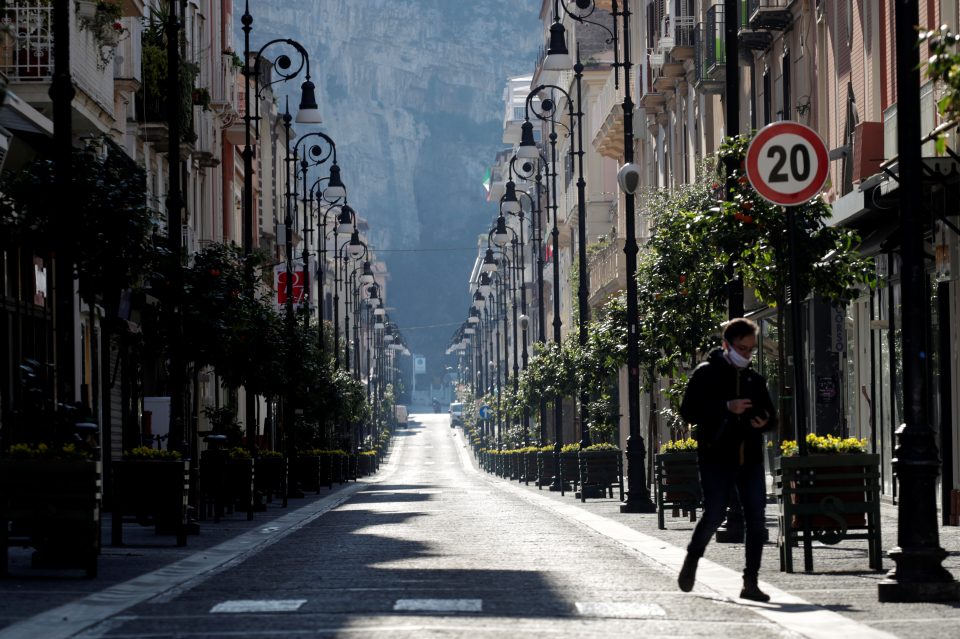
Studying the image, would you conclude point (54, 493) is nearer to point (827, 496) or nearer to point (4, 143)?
point (827, 496)

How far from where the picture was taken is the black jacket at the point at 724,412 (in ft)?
42.2

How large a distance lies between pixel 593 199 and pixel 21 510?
214 feet

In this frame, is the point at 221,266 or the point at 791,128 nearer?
the point at 791,128

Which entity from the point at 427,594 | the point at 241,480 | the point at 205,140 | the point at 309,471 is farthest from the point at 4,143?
the point at 205,140

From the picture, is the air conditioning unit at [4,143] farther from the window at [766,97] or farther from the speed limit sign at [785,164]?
the window at [766,97]

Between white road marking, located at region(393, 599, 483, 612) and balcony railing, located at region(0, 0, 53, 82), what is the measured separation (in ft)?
56.2

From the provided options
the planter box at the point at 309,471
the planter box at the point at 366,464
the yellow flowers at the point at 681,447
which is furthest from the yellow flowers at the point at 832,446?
Result: the planter box at the point at 366,464


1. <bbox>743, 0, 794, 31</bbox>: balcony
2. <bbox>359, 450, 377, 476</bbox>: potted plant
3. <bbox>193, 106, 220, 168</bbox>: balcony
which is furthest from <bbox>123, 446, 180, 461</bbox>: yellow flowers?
<bbox>359, 450, 377, 476</bbox>: potted plant

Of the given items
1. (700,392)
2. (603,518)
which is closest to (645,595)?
(700,392)

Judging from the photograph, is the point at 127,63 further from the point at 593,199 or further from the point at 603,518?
the point at 593,199

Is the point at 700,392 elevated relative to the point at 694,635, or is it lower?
elevated

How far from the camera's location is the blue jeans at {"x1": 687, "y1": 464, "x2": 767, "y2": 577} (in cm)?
1288

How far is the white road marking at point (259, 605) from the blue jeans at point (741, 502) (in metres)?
2.55

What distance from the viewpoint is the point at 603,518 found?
93.8 ft
